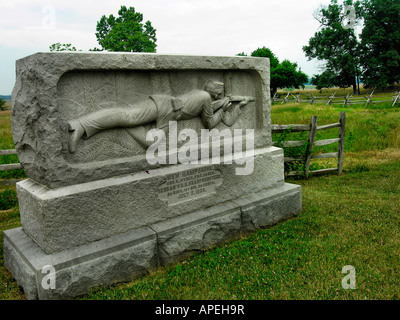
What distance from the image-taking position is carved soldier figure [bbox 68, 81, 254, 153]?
320 centimetres

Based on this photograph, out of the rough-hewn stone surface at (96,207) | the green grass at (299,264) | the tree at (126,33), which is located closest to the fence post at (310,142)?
the green grass at (299,264)

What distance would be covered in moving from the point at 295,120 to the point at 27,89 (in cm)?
1253

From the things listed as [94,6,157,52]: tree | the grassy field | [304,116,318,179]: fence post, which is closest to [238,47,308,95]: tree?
[94,6,157,52]: tree

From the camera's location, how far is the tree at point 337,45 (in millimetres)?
36531

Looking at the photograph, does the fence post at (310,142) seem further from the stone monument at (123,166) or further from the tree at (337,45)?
the tree at (337,45)

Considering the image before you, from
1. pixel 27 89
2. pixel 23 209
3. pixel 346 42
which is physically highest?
pixel 346 42

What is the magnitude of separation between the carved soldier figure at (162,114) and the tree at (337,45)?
1452 inches

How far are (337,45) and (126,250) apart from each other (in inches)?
1605

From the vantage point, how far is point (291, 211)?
4809mm

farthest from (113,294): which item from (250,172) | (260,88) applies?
(260,88)

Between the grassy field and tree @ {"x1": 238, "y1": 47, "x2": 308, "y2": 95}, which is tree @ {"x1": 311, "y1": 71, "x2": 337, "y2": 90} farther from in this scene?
the grassy field

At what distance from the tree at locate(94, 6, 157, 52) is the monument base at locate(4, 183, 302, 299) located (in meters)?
28.8

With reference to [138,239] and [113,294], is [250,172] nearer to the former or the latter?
[138,239]

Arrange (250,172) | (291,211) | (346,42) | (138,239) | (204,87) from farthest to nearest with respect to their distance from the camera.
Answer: (346,42)
(291,211)
(250,172)
(204,87)
(138,239)
